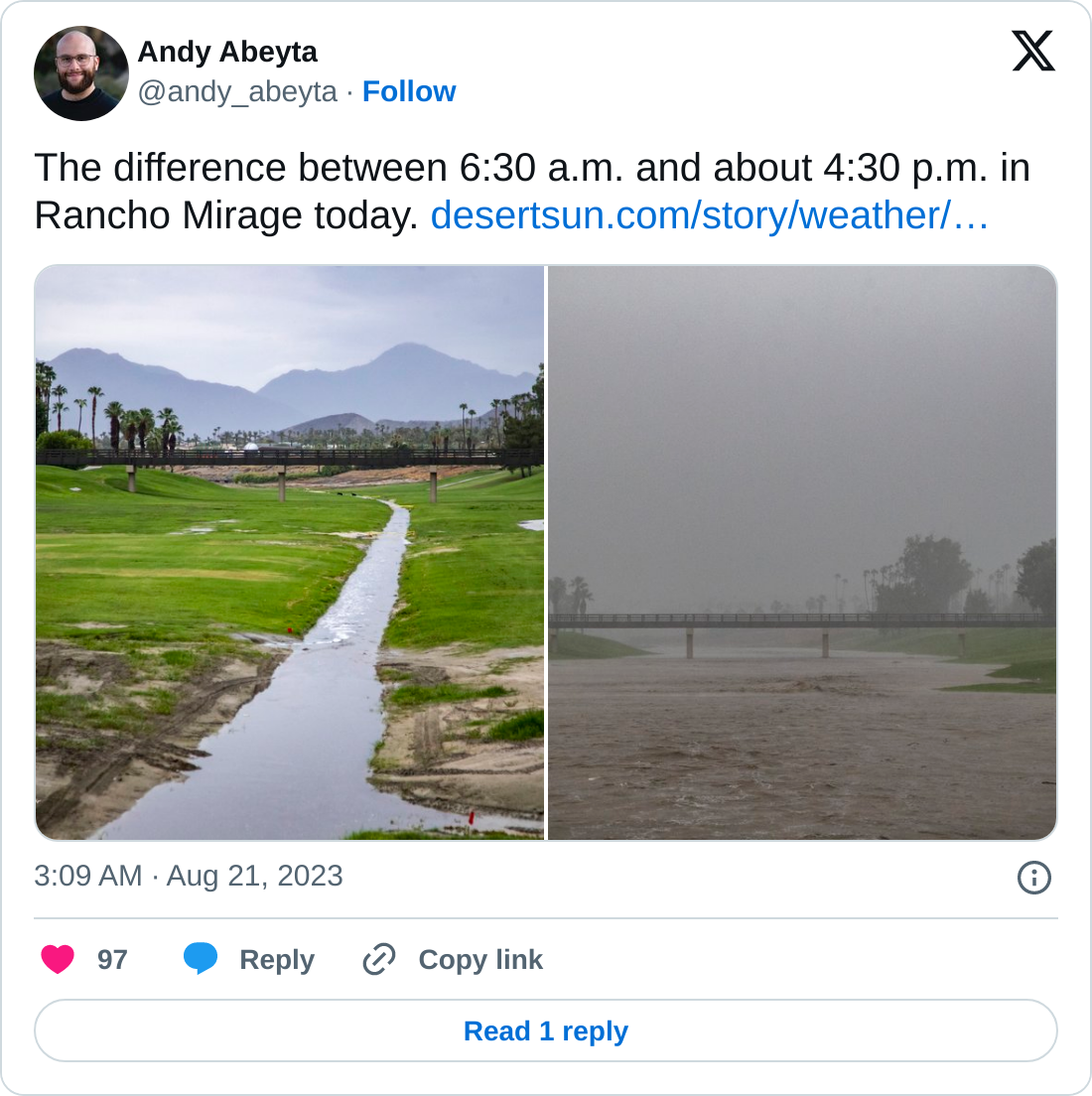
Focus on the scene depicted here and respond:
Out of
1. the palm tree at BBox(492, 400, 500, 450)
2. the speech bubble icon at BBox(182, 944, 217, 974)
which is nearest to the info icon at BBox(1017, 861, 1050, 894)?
the palm tree at BBox(492, 400, 500, 450)

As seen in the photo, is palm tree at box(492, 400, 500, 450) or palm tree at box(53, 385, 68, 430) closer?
palm tree at box(53, 385, 68, 430)

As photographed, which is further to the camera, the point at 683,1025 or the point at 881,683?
the point at 881,683

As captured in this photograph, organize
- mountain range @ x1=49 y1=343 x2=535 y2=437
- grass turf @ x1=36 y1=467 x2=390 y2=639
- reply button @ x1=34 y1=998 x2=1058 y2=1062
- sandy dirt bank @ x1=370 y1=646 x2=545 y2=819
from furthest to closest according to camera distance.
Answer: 1. mountain range @ x1=49 y1=343 x2=535 y2=437
2. grass turf @ x1=36 y1=467 x2=390 y2=639
3. sandy dirt bank @ x1=370 y1=646 x2=545 y2=819
4. reply button @ x1=34 y1=998 x2=1058 y2=1062

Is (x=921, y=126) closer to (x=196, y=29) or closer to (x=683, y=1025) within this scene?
(x=196, y=29)

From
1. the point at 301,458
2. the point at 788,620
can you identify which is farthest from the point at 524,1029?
the point at 788,620

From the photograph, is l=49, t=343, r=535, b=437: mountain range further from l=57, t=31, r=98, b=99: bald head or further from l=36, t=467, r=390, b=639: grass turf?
l=57, t=31, r=98, b=99: bald head

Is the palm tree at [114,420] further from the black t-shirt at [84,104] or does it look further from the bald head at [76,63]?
the bald head at [76,63]

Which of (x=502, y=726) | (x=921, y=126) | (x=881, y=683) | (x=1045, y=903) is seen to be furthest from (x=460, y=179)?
(x=881, y=683)
